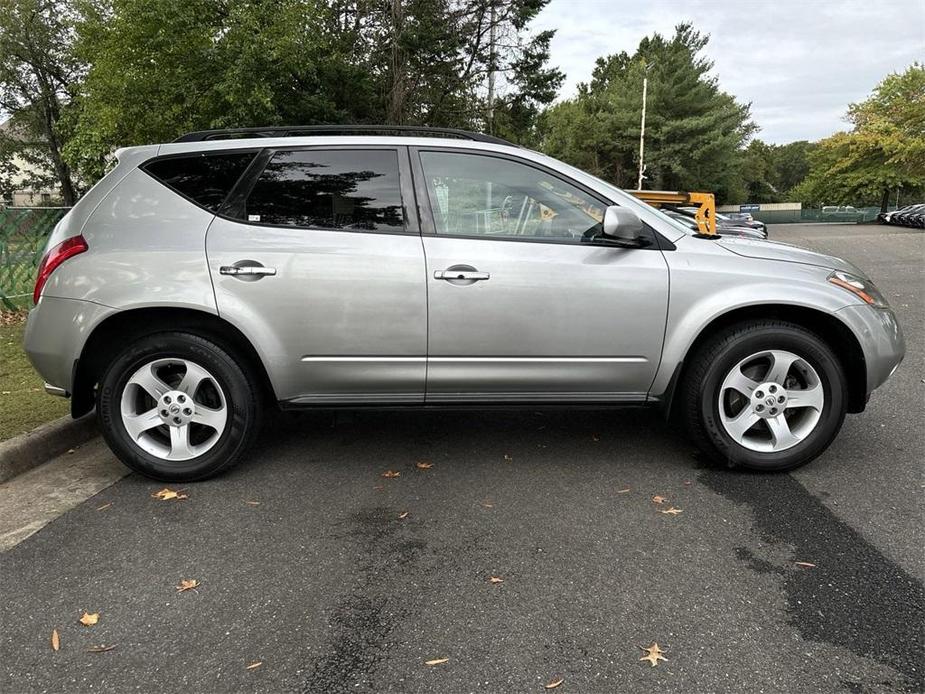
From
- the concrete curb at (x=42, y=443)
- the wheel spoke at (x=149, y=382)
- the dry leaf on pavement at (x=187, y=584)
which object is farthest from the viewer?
the concrete curb at (x=42, y=443)

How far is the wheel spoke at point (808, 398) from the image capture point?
3701 millimetres

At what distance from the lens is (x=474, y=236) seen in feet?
11.9

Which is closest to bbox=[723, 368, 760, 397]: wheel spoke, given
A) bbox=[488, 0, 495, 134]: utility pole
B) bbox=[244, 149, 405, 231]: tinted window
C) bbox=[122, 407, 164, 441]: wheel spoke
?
bbox=[244, 149, 405, 231]: tinted window

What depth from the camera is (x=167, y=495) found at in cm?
359

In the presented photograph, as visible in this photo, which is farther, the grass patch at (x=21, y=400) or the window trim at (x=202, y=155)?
the grass patch at (x=21, y=400)

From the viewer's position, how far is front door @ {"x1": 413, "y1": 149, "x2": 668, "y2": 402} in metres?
3.56

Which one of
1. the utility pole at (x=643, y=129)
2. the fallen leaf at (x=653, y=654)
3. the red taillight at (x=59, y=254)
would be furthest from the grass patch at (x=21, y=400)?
the utility pole at (x=643, y=129)

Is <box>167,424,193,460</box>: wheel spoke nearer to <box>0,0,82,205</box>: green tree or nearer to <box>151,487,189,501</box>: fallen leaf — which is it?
<box>151,487,189,501</box>: fallen leaf

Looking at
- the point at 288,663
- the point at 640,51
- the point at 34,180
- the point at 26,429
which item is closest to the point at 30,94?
the point at 34,180

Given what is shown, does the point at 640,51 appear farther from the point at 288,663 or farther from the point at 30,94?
the point at 288,663

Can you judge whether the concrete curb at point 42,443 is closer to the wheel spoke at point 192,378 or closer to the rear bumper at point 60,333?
the rear bumper at point 60,333

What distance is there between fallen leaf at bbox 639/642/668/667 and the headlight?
7.88ft

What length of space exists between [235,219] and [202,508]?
5.02 ft

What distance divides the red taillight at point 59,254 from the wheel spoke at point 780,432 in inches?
151
